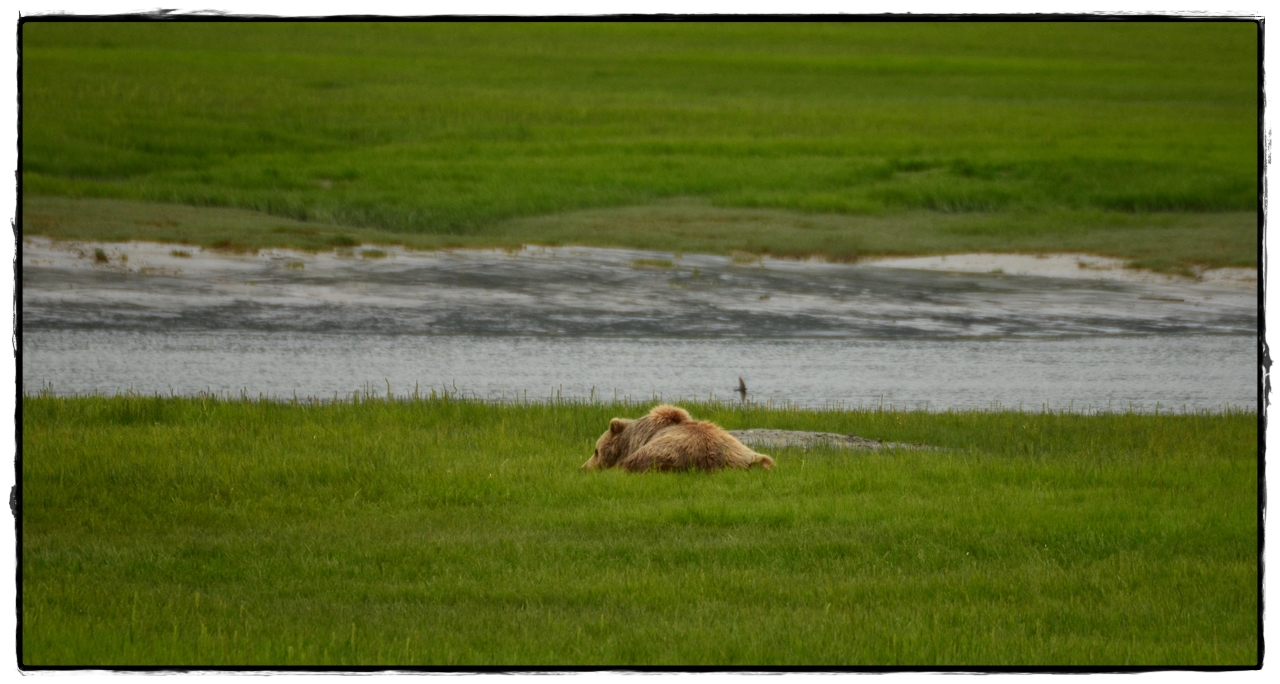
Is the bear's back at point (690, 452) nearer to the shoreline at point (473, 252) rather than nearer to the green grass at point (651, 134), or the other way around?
the shoreline at point (473, 252)

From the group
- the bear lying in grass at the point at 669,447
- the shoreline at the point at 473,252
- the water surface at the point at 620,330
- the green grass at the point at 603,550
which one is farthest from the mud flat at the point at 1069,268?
the bear lying in grass at the point at 669,447

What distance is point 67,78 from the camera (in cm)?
3009

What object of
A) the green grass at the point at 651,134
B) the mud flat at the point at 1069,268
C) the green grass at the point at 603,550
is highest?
the green grass at the point at 651,134

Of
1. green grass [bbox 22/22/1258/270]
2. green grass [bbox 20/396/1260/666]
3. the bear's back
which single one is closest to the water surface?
green grass [bbox 22/22/1258/270]

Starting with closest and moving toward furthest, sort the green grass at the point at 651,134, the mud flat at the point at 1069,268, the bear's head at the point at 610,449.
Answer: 1. the bear's head at the point at 610,449
2. the mud flat at the point at 1069,268
3. the green grass at the point at 651,134

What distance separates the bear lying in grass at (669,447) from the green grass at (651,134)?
14.2 meters

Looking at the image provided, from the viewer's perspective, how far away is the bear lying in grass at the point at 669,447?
10672mm

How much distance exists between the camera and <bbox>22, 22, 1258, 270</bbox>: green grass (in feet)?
87.6

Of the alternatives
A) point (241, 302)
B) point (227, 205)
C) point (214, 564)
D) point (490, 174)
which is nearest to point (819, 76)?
point (490, 174)

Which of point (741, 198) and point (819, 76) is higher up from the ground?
point (819, 76)

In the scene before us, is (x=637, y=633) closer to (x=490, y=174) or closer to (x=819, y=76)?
(x=490, y=174)

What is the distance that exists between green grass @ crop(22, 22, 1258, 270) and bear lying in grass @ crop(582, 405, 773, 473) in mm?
14177

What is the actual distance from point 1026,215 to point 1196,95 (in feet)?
14.8

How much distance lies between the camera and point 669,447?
35.2 feet
